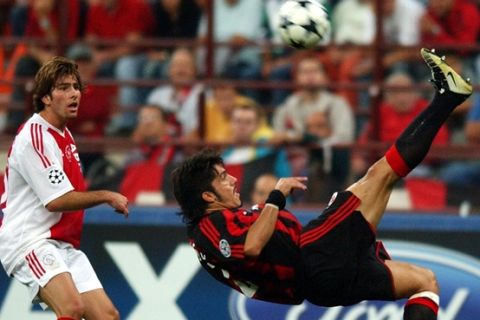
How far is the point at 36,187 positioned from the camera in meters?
8.15

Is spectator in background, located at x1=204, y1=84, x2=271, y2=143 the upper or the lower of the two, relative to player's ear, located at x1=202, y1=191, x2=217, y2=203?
lower

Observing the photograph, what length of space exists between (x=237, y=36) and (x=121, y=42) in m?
A: 1.09

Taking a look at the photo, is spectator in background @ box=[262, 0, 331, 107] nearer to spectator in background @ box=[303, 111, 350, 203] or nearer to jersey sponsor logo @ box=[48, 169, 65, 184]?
spectator in background @ box=[303, 111, 350, 203]

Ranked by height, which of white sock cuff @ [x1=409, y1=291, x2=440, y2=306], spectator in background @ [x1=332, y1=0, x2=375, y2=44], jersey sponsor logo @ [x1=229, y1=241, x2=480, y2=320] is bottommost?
jersey sponsor logo @ [x1=229, y1=241, x2=480, y2=320]

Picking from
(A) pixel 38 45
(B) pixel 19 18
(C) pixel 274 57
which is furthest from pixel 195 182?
(B) pixel 19 18

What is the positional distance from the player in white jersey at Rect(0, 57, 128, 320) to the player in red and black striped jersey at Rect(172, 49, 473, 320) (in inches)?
28.9

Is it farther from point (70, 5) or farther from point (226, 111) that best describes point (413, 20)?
point (70, 5)

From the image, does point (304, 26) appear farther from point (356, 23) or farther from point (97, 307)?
point (356, 23)

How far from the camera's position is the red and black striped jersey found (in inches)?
307

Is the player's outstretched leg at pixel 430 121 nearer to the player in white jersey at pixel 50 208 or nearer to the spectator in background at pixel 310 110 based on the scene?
the player in white jersey at pixel 50 208

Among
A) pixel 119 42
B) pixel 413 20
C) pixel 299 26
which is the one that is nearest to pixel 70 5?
pixel 119 42

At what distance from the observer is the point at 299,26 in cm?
911

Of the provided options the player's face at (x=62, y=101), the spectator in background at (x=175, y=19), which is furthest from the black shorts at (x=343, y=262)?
the spectator in background at (x=175, y=19)

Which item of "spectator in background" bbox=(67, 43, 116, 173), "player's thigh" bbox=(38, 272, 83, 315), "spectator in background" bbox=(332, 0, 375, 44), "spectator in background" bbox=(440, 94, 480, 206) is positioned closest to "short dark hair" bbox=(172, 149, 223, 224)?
"player's thigh" bbox=(38, 272, 83, 315)
